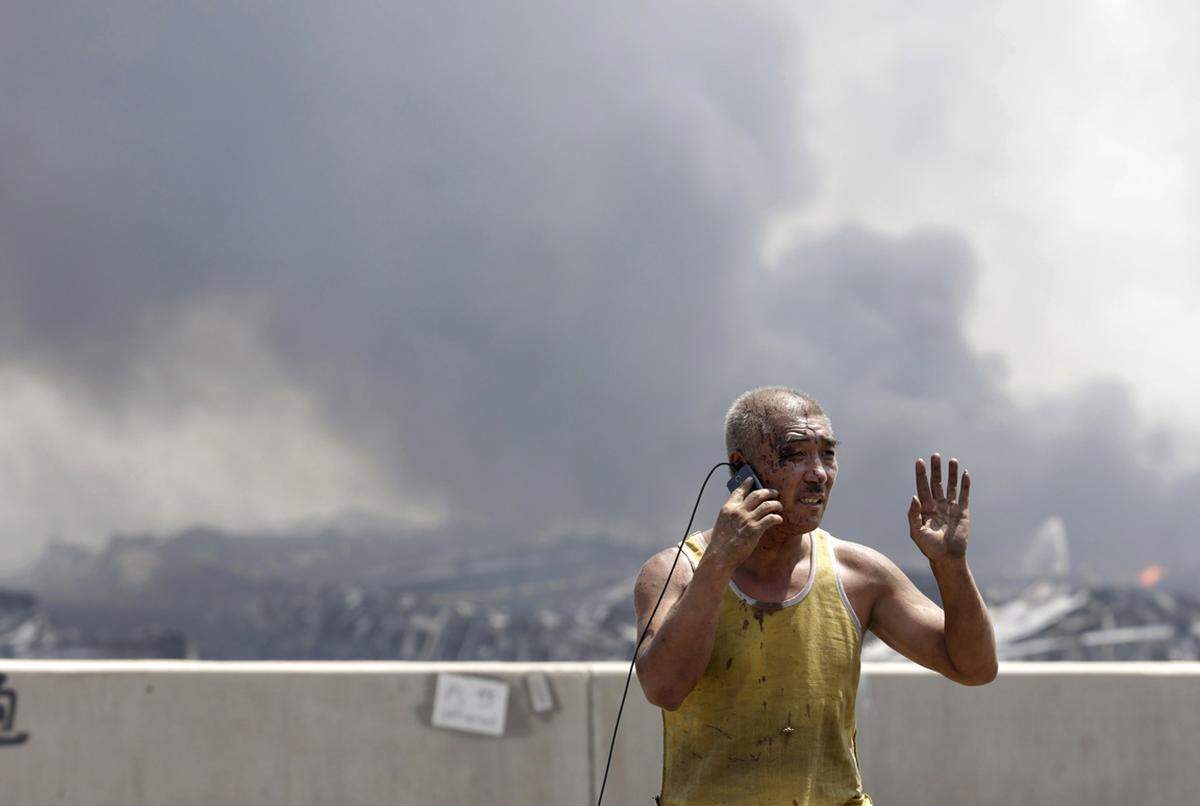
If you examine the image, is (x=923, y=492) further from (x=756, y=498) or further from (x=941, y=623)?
(x=756, y=498)

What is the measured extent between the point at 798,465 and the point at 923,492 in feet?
1.14

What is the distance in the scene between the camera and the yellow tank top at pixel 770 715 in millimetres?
2729

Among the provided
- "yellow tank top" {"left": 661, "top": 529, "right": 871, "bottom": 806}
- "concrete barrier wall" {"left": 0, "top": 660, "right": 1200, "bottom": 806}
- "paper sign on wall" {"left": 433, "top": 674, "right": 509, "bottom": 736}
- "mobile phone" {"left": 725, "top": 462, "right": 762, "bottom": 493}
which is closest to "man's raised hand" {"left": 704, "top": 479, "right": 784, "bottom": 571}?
"mobile phone" {"left": 725, "top": 462, "right": 762, "bottom": 493}

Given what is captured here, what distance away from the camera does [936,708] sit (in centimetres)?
584

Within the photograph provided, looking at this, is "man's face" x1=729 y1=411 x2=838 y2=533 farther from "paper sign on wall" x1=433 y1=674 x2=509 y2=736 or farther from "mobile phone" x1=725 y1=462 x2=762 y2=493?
"paper sign on wall" x1=433 y1=674 x2=509 y2=736

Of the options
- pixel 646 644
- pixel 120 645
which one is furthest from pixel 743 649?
pixel 120 645

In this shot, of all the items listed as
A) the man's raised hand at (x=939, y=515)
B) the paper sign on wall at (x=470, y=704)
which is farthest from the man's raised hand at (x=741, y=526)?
the paper sign on wall at (x=470, y=704)

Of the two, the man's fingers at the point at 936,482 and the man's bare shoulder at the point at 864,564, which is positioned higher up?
the man's fingers at the point at 936,482

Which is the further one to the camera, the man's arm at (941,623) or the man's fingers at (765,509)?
the man's arm at (941,623)

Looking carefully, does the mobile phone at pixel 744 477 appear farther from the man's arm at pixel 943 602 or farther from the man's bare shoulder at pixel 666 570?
the man's arm at pixel 943 602

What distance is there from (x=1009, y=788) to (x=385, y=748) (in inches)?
112

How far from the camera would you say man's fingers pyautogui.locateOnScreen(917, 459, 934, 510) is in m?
2.94

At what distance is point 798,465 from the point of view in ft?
9.27

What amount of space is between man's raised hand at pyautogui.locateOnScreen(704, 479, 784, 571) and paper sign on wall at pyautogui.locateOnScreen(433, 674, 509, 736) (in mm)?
3360
